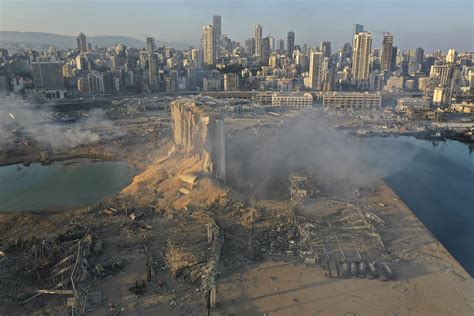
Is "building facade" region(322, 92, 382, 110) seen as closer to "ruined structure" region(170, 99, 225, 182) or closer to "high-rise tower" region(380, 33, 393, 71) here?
"ruined structure" region(170, 99, 225, 182)

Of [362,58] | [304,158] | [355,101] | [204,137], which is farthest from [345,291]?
[362,58]

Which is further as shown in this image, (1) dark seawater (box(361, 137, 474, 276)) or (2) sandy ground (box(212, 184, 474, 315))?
(1) dark seawater (box(361, 137, 474, 276))

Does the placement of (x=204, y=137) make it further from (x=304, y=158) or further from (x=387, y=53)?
(x=387, y=53)

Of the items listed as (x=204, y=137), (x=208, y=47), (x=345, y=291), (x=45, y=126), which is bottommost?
(x=345, y=291)

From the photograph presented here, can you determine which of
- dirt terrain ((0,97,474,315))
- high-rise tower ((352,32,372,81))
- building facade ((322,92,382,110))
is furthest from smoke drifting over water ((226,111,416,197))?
high-rise tower ((352,32,372,81))

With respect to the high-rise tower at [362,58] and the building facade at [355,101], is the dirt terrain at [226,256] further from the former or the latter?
the high-rise tower at [362,58]

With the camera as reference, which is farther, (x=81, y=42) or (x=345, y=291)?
(x=81, y=42)

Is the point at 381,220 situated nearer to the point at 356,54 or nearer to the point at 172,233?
the point at 172,233
